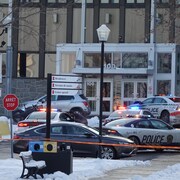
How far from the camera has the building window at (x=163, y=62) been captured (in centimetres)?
4131

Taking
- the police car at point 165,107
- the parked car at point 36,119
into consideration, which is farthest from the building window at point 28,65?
the parked car at point 36,119

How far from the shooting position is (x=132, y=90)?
137 ft

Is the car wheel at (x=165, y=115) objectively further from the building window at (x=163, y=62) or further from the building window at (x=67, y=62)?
the building window at (x=67, y=62)

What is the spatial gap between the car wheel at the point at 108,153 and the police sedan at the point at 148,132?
3.20 m

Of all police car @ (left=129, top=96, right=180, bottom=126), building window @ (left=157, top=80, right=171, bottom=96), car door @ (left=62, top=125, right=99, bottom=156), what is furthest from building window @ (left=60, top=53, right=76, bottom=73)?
car door @ (left=62, top=125, right=99, bottom=156)

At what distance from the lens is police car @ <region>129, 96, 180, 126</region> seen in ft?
107

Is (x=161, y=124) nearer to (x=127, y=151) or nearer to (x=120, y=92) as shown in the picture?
(x=127, y=151)

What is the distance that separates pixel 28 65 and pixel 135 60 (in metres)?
8.63

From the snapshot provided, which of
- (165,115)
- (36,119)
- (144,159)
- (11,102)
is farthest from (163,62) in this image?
(11,102)

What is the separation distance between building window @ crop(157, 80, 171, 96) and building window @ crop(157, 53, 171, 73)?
80 cm

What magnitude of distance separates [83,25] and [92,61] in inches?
124

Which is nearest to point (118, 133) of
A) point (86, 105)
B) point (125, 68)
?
point (86, 105)

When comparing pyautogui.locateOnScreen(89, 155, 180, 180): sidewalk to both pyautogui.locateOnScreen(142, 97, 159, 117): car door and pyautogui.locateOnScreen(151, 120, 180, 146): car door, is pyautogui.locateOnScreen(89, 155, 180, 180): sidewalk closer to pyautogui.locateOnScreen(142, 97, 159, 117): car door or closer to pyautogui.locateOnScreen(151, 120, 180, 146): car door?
pyautogui.locateOnScreen(151, 120, 180, 146): car door

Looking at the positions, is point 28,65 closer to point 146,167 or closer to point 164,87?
point 164,87
